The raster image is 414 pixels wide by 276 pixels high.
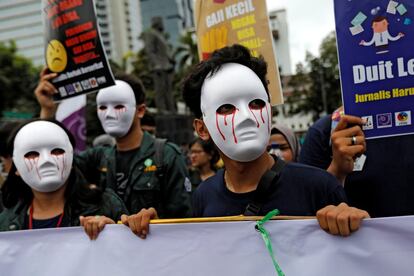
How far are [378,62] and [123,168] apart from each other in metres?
2.04

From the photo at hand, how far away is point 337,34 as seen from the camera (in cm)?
192

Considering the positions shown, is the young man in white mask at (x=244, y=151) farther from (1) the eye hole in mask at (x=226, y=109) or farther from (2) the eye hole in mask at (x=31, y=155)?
(2) the eye hole in mask at (x=31, y=155)

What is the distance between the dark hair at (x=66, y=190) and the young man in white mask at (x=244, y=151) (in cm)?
73

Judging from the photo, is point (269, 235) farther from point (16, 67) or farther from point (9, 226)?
point (16, 67)

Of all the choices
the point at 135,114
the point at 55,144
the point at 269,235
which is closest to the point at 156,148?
the point at 135,114

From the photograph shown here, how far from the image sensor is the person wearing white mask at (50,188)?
2.47m

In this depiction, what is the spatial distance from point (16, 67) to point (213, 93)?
A: 1326 inches

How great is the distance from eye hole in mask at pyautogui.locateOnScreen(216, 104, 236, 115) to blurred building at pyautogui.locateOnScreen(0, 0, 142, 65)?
101129 millimetres

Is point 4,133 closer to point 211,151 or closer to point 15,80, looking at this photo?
point 211,151

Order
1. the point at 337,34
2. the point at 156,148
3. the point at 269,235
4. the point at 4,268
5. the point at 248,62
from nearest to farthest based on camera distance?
the point at 269,235
the point at 337,34
the point at 248,62
the point at 4,268
the point at 156,148

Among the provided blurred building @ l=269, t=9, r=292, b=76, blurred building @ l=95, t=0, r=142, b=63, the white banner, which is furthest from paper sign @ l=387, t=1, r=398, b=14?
blurred building @ l=95, t=0, r=142, b=63

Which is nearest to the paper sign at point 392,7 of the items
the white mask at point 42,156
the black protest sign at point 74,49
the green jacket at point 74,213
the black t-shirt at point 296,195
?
the black t-shirt at point 296,195

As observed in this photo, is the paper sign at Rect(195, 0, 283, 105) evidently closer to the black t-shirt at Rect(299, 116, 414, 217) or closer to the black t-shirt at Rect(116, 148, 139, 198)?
the black t-shirt at Rect(116, 148, 139, 198)

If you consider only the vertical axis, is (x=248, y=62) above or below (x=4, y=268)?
above
